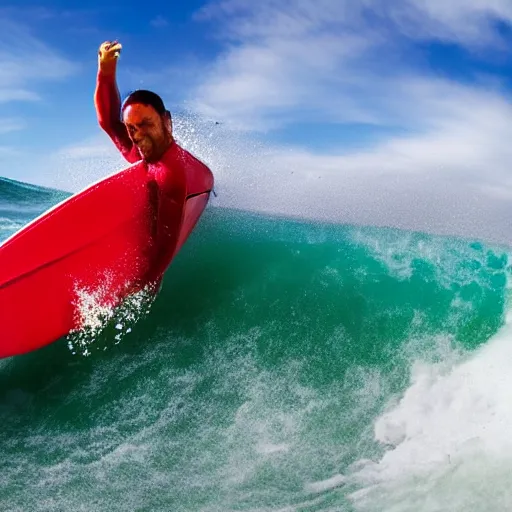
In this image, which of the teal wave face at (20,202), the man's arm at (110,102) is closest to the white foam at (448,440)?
the man's arm at (110,102)

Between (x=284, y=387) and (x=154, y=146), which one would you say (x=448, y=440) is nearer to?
(x=284, y=387)

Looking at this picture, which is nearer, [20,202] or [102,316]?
[102,316]

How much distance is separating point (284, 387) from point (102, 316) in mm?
1511

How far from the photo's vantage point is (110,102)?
13.2 feet

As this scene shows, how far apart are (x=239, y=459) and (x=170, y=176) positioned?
1944 mm

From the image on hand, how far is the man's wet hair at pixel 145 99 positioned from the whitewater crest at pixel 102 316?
4.26 feet

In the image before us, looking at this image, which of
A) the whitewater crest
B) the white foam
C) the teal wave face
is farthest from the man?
the teal wave face

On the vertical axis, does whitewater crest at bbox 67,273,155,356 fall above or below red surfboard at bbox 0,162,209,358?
below

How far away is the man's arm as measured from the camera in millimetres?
3818

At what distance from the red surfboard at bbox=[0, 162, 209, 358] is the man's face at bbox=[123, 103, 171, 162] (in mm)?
204

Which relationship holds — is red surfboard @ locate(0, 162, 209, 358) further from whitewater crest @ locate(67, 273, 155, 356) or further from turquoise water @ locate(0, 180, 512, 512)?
turquoise water @ locate(0, 180, 512, 512)

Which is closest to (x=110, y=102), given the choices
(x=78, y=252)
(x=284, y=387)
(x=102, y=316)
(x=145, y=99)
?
(x=145, y=99)

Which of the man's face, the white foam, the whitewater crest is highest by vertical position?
the man's face

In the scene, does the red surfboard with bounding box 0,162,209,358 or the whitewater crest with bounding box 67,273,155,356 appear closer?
the red surfboard with bounding box 0,162,209,358
